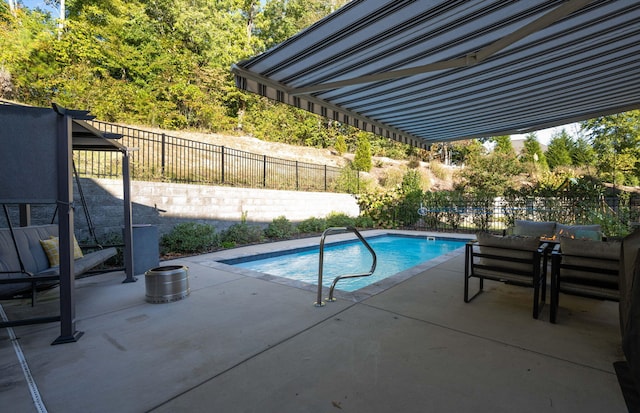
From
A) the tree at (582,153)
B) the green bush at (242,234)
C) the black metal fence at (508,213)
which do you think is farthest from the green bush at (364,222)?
the tree at (582,153)

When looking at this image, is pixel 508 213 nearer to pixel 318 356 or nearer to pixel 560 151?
pixel 318 356

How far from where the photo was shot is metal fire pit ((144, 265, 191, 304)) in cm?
329

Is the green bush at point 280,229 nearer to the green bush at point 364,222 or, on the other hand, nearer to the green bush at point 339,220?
the green bush at point 339,220

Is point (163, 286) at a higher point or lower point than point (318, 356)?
higher

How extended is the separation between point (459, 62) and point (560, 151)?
82.0 feet

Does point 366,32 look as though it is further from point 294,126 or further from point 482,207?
point 294,126

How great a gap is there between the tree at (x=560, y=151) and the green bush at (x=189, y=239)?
24.5 m

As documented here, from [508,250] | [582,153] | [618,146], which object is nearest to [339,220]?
[508,250]

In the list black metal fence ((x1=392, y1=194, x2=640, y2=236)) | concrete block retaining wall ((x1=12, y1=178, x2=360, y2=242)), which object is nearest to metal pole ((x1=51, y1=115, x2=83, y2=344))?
concrete block retaining wall ((x1=12, y1=178, x2=360, y2=242))

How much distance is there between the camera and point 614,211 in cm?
799

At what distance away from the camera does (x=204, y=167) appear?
8969mm

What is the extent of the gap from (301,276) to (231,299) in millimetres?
2774

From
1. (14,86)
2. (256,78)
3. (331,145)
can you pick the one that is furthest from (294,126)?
(256,78)

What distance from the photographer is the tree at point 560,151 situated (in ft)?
68.8
